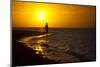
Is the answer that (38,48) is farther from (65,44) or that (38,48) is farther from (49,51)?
(65,44)

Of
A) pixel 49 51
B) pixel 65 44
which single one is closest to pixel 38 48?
pixel 49 51

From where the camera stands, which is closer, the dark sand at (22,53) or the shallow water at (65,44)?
the dark sand at (22,53)

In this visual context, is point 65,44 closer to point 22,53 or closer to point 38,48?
point 38,48

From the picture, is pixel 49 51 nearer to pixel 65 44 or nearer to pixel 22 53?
pixel 65 44

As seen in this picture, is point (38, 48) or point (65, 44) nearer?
point (38, 48)

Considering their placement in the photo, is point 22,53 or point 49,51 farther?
point 49,51

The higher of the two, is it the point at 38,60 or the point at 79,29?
the point at 79,29

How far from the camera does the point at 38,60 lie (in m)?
2.81

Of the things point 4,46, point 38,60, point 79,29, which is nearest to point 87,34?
point 79,29

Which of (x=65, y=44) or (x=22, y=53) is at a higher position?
(x=65, y=44)

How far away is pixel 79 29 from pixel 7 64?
46.3 inches

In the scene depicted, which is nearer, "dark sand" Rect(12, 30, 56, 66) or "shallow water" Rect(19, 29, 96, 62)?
"dark sand" Rect(12, 30, 56, 66)

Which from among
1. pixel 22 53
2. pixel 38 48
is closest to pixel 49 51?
pixel 38 48

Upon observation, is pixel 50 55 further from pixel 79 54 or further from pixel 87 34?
pixel 87 34
